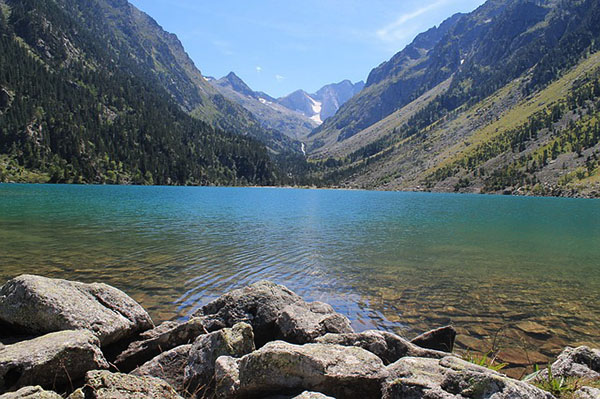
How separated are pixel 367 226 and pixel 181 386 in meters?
41.6

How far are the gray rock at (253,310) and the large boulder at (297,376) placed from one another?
13.3ft

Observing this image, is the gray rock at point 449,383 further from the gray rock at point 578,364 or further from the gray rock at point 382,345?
the gray rock at point 578,364

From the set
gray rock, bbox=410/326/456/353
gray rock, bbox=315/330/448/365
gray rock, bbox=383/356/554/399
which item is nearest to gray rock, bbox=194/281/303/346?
gray rock, bbox=315/330/448/365

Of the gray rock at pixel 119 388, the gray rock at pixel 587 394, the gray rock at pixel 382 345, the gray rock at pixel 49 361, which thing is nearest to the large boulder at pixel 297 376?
the gray rock at pixel 119 388

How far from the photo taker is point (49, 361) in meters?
6.92

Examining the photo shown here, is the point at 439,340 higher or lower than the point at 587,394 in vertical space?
lower

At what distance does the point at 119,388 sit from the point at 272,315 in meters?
6.19

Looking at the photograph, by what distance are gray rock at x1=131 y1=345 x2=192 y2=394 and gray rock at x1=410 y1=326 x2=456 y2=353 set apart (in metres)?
6.82

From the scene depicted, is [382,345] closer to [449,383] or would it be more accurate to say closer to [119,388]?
[449,383]

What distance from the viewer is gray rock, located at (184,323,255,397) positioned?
7.77 m

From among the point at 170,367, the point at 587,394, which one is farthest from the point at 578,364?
the point at 170,367

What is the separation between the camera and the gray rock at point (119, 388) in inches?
212

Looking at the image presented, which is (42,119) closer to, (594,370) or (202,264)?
(202,264)

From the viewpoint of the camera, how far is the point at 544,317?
15555 millimetres
